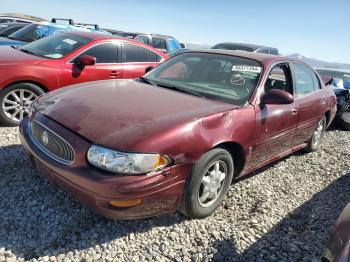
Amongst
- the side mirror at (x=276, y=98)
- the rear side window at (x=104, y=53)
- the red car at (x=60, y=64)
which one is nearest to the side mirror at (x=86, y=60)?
the red car at (x=60, y=64)

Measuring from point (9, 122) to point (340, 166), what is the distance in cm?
493

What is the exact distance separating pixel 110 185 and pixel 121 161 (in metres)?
0.19

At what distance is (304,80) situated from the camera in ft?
15.4

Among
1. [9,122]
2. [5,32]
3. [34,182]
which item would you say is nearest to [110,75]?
[9,122]

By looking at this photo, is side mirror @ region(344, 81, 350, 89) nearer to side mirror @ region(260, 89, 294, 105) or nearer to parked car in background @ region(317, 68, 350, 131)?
parked car in background @ region(317, 68, 350, 131)

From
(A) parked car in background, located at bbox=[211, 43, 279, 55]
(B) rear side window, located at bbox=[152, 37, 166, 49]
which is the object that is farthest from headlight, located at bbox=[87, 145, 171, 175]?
(B) rear side window, located at bbox=[152, 37, 166, 49]

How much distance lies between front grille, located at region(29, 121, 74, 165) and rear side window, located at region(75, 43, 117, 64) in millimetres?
2792

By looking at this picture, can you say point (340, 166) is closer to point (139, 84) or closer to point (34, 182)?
point (139, 84)

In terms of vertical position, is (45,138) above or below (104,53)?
below

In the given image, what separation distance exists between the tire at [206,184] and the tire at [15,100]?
10.3ft

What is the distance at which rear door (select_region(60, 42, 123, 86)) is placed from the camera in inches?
210

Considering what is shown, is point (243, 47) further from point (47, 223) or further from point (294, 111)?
point (47, 223)

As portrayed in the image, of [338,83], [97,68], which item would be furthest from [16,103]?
[338,83]

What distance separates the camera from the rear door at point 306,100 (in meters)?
4.39
